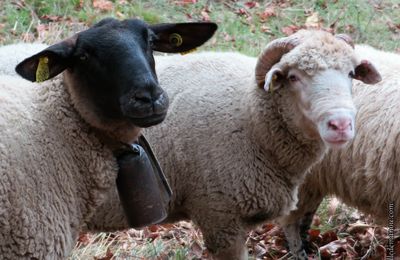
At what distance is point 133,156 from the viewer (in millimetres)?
3635

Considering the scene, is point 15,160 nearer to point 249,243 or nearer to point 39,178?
point 39,178

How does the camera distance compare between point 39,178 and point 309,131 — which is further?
point 309,131

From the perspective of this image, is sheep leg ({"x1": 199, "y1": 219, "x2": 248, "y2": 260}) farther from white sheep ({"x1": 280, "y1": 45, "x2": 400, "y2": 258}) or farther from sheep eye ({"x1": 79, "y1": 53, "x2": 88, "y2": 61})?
sheep eye ({"x1": 79, "y1": 53, "x2": 88, "y2": 61})

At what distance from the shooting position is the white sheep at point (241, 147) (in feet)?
13.6

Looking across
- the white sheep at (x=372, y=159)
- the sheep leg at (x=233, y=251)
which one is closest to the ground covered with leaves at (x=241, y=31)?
the white sheep at (x=372, y=159)

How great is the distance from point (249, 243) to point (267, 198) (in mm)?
1421

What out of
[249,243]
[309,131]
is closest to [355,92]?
[309,131]

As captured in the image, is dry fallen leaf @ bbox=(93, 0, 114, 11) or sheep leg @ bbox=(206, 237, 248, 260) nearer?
sheep leg @ bbox=(206, 237, 248, 260)

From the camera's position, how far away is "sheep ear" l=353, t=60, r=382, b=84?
420cm

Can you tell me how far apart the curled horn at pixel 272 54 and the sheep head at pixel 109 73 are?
0.93m

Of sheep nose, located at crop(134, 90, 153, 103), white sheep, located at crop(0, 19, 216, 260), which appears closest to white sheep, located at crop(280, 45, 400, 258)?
white sheep, located at crop(0, 19, 216, 260)

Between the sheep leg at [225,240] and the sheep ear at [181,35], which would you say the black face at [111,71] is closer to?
the sheep ear at [181,35]

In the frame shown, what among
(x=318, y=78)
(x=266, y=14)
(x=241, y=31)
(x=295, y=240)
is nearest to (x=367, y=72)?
(x=318, y=78)

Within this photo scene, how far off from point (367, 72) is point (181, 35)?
1.19m
